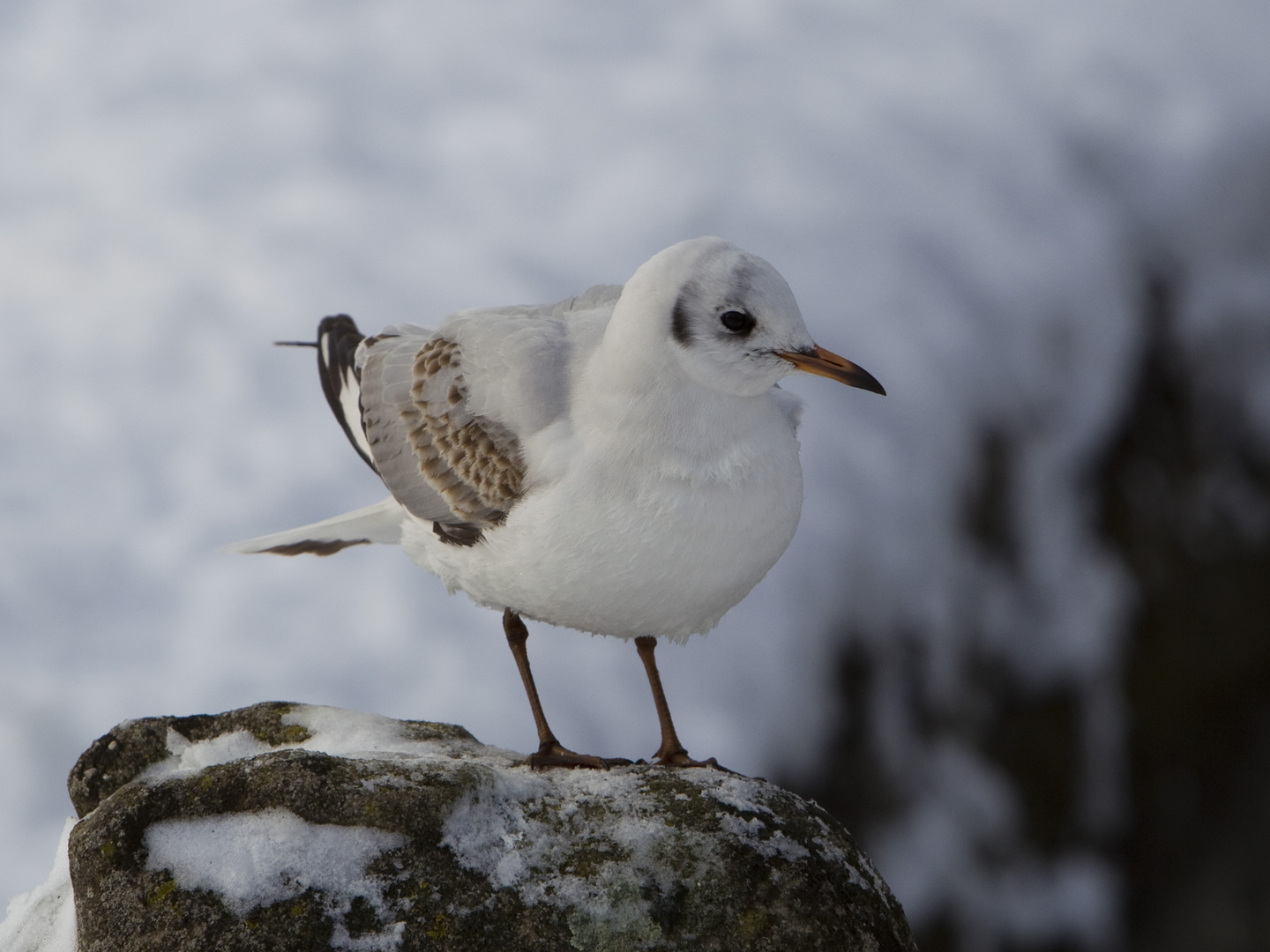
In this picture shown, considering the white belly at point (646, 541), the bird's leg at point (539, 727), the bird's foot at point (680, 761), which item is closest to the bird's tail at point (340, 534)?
the bird's leg at point (539, 727)

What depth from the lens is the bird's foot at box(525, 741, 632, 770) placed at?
11.6ft

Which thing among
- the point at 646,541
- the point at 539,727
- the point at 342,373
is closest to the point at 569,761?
the point at 539,727

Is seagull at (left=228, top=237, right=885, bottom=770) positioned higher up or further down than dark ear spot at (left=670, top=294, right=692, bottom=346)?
further down

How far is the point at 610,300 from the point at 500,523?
34.6 inches

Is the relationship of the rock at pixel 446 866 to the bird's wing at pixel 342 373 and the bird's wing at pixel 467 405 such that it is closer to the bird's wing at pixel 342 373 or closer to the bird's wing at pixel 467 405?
the bird's wing at pixel 467 405

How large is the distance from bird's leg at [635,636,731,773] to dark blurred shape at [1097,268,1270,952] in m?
4.06

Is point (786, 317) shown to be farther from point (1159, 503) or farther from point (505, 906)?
point (1159, 503)

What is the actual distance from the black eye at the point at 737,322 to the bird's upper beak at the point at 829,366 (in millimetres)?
98

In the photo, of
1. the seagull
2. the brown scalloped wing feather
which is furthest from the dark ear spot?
the brown scalloped wing feather

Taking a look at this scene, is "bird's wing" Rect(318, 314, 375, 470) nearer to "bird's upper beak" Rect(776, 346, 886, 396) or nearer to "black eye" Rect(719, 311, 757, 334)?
"black eye" Rect(719, 311, 757, 334)

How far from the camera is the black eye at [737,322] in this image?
3088 mm

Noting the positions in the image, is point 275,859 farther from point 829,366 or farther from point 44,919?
point 829,366

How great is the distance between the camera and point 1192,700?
22.6 ft

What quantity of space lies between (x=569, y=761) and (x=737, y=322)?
134cm
